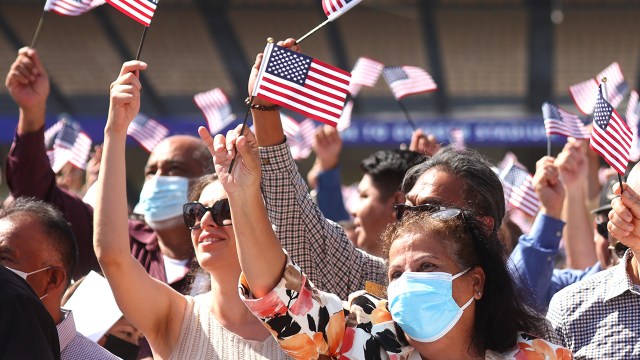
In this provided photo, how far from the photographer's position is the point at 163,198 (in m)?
4.62

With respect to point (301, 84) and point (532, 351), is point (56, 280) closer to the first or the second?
point (301, 84)

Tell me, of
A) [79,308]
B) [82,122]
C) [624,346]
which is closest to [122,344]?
[79,308]

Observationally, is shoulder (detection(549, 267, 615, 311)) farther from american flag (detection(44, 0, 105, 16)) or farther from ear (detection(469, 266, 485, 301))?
american flag (detection(44, 0, 105, 16))

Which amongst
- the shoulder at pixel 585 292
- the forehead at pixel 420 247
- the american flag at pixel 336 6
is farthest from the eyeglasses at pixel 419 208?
the american flag at pixel 336 6

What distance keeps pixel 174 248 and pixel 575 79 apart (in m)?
14.1

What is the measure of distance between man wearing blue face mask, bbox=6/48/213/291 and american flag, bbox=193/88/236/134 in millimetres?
2206

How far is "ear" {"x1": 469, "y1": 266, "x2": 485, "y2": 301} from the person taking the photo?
114 inches

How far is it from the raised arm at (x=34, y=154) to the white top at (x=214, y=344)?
1.29m

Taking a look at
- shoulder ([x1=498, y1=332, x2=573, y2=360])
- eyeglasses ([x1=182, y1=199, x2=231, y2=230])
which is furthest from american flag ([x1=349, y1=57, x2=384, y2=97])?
shoulder ([x1=498, y1=332, x2=573, y2=360])

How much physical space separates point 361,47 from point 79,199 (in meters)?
13.8

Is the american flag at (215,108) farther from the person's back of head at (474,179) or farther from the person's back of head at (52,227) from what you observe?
the person's back of head at (474,179)

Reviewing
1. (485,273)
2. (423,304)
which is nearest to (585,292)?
(485,273)

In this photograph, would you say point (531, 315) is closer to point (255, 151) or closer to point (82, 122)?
point (255, 151)

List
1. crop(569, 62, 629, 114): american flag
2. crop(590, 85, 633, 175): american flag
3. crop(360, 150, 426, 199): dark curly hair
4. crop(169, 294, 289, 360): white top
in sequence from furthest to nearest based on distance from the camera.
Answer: crop(569, 62, 629, 114): american flag → crop(360, 150, 426, 199): dark curly hair → crop(590, 85, 633, 175): american flag → crop(169, 294, 289, 360): white top
